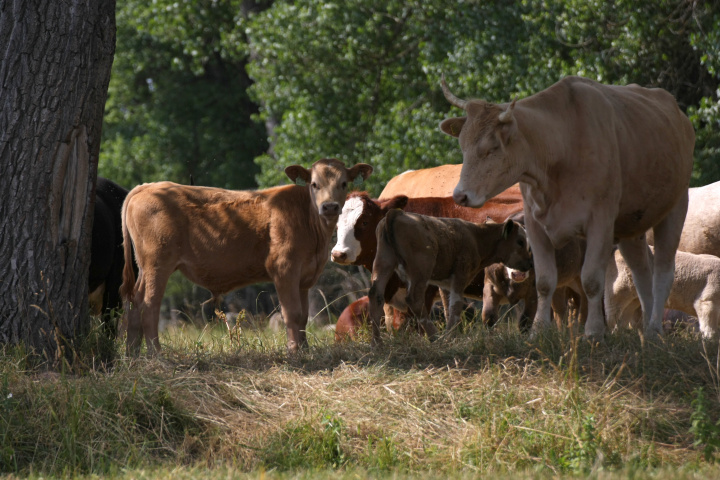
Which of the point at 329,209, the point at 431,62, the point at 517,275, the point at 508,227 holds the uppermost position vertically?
the point at 431,62

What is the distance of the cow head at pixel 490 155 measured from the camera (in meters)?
6.37

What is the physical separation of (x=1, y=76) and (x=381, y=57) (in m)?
11.4

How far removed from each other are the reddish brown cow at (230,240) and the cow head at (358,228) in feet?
2.05

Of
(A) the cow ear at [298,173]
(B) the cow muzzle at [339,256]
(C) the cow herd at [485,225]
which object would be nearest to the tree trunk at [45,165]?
(C) the cow herd at [485,225]

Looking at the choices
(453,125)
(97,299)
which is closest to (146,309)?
(97,299)

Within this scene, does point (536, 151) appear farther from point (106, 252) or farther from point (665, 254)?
point (106, 252)

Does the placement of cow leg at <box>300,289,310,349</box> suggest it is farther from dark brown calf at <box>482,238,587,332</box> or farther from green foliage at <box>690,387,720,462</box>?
green foliage at <box>690,387,720,462</box>

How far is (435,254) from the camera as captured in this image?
752cm

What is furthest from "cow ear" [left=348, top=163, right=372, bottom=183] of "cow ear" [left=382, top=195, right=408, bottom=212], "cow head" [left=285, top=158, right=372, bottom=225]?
"cow ear" [left=382, top=195, right=408, bottom=212]

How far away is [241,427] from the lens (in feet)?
18.1

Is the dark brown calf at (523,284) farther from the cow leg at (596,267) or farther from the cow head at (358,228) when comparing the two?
the cow leg at (596,267)

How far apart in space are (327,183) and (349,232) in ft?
3.25

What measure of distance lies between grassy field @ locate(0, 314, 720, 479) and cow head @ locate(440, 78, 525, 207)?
1.13m

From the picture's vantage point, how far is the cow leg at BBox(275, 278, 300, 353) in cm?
729
